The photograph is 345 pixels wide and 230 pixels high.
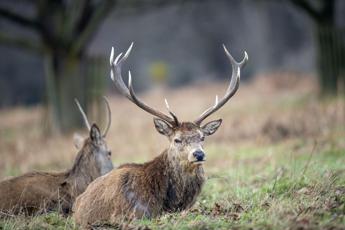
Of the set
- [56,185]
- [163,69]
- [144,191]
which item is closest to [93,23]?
[56,185]

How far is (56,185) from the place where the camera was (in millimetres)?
9227

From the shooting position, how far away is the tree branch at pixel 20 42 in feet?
56.6

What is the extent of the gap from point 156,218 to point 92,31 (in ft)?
35.7

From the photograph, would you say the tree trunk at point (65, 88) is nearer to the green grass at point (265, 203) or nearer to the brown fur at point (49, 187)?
the green grass at point (265, 203)

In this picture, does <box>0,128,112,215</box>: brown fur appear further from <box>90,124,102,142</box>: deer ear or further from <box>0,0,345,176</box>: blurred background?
<box>0,0,345,176</box>: blurred background

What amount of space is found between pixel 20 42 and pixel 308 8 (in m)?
7.80

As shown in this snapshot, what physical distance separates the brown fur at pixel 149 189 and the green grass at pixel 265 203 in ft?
0.72

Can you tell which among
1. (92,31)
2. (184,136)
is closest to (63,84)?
(92,31)

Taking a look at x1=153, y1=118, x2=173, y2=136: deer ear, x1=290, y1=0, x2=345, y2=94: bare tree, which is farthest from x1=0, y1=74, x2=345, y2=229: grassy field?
x1=153, y1=118, x2=173, y2=136: deer ear

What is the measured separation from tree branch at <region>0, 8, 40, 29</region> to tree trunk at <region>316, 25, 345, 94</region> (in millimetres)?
7849

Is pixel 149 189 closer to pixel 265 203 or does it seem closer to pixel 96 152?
pixel 265 203

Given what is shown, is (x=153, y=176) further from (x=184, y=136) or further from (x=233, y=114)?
(x=233, y=114)

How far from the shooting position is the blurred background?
1569 centimetres

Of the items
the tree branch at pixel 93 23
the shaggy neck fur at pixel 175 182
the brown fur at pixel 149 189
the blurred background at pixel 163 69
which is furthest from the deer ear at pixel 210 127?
the tree branch at pixel 93 23
